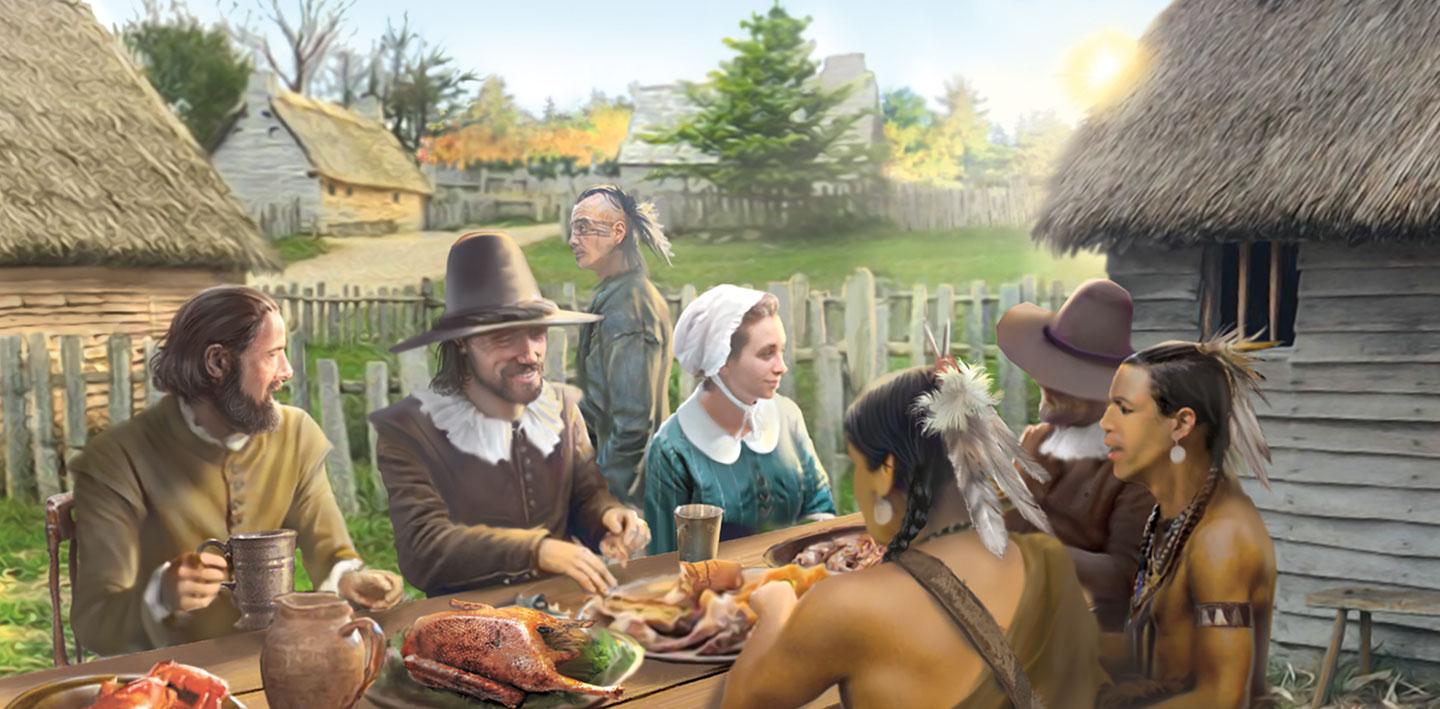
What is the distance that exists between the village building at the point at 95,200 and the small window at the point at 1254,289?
278 inches

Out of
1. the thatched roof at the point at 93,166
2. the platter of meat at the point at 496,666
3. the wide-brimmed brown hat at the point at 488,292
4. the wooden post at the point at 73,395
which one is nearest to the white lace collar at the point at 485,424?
the wide-brimmed brown hat at the point at 488,292

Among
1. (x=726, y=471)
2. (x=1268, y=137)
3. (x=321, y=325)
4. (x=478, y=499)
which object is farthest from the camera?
(x=321, y=325)

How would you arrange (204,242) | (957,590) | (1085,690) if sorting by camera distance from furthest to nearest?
(204,242), (1085,690), (957,590)

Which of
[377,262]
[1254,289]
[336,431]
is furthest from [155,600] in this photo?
[377,262]

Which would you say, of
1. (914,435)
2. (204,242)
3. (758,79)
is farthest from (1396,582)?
(758,79)

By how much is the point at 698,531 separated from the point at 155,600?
1237 millimetres

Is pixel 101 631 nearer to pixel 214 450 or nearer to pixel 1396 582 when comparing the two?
pixel 214 450

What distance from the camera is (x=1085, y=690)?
2000 mm

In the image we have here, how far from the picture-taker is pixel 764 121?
18.4 metres

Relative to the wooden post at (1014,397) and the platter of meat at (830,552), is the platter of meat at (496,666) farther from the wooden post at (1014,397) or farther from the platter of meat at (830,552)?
the wooden post at (1014,397)

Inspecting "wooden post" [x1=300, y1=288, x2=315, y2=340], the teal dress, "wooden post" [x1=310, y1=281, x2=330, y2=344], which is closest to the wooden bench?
the teal dress

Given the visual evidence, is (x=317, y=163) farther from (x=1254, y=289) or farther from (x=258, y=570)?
(x=258, y=570)

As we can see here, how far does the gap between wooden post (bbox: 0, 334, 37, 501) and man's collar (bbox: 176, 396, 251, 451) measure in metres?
5.26

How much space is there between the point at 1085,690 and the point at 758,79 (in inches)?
680
